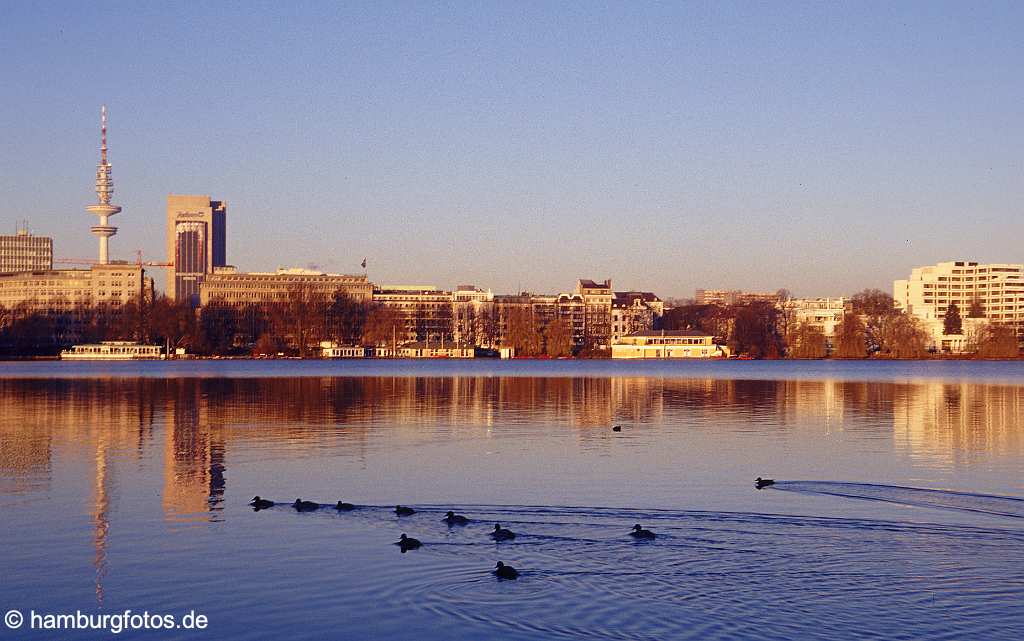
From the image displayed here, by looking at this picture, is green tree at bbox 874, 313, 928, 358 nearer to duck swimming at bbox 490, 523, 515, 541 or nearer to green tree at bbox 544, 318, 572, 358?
green tree at bbox 544, 318, 572, 358

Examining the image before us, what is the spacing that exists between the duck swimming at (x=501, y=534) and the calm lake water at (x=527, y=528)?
0.22 m

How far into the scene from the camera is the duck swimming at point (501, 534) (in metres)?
20.2

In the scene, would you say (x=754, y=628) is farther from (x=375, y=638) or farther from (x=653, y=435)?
(x=653, y=435)

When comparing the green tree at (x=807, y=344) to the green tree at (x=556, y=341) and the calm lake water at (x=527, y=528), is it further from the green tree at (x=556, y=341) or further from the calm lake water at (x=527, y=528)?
the calm lake water at (x=527, y=528)

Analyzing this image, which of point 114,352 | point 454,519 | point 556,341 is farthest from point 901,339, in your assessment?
point 454,519

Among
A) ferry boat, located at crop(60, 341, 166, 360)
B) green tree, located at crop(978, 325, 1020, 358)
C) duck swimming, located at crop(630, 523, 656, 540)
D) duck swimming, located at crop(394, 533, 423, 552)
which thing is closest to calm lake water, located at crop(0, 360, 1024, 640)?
duck swimming, located at crop(630, 523, 656, 540)

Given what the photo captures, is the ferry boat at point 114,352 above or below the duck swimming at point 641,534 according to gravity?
above

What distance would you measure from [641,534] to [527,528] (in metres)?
2.12

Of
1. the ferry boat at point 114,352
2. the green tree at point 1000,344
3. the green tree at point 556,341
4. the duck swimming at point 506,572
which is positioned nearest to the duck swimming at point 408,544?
the duck swimming at point 506,572

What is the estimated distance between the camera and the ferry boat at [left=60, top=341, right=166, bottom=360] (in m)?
171

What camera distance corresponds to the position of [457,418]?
4644cm

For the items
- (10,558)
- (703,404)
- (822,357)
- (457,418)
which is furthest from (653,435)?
(822,357)

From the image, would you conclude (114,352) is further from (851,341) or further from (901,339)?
(901,339)

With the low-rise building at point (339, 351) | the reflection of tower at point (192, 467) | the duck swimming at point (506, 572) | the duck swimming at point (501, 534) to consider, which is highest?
the low-rise building at point (339, 351)
